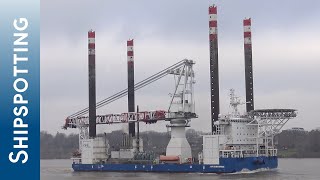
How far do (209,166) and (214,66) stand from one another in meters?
13.2

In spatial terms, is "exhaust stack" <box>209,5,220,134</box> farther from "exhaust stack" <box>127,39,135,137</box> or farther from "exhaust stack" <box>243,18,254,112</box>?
"exhaust stack" <box>127,39,135,137</box>

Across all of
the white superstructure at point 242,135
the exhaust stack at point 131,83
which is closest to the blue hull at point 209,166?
the white superstructure at point 242,135

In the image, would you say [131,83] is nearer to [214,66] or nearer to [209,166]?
[214,66]

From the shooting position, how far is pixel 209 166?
59688 millimetres

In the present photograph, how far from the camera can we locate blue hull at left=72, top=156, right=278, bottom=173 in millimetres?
59000

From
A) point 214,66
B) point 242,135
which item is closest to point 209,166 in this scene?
point 242,135

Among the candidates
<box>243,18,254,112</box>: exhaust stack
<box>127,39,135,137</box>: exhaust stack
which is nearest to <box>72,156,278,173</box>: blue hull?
<box>243,18,254,112</box>: exhaust stack

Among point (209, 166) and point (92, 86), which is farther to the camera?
point (92, 86)

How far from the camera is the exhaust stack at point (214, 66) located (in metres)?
65.1

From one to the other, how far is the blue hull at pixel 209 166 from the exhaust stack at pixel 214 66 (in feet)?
17.7

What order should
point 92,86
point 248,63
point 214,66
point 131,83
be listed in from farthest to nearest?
1. point 131,83
2. point 92,86
3. point 248,63
4. point 214,66

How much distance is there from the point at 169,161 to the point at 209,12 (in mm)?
19613

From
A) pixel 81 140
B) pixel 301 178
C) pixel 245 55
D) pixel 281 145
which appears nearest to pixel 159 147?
pixel 281 145

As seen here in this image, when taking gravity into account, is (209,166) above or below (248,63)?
below
